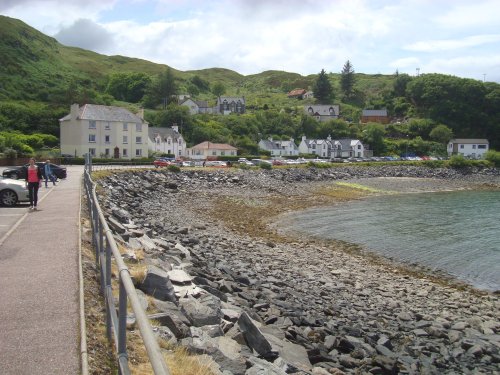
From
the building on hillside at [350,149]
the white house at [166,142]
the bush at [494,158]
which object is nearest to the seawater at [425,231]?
the white house at [166,142]

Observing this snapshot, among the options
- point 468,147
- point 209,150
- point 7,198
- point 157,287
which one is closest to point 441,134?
point 468,147

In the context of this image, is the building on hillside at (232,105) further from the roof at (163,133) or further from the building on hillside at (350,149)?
the roof at (163,133)

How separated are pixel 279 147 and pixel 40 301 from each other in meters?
106

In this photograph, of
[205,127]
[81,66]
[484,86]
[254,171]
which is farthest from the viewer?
[81,66]

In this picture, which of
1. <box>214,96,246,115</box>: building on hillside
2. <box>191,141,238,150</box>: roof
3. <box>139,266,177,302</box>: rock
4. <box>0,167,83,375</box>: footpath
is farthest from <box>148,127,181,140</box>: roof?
<box>139,266,177,302</box>: rock

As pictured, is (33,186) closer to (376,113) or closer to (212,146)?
(212,146)

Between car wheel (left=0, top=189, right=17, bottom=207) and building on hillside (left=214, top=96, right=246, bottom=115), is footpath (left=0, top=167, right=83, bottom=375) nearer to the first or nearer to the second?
car wheel (left=0, top=189, right=17, bottom=207)

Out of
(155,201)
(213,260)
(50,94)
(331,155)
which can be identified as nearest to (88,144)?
(155,201)

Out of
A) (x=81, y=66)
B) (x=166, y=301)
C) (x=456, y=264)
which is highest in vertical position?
(x=81, y=66)

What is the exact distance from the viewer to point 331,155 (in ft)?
392

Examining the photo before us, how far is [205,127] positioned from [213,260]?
307ft

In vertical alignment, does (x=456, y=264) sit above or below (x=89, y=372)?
below

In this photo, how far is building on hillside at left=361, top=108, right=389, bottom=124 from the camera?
6206 inches

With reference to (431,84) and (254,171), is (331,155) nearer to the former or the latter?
(254,171)
